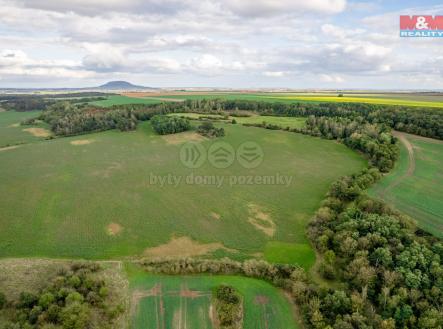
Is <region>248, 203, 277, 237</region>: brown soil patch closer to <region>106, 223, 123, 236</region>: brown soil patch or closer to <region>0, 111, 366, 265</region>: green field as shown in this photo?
<region>0, 111, 366, 265</region>: green field

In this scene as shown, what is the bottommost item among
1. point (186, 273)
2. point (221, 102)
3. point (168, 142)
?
point (186, 273)

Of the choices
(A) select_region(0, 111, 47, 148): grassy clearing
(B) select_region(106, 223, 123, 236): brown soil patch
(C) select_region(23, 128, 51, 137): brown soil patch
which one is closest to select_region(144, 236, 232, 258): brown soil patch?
(B) select_region(106, 223, 123, 236): brown soil patch

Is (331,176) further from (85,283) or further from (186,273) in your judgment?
(85,283)

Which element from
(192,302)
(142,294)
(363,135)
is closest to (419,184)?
(363,135)

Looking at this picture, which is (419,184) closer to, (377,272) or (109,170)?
(377,272)

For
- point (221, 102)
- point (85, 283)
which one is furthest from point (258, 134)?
point (85, 283)

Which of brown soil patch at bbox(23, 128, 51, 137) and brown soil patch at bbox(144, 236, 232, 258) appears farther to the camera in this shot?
brown soil patch at bbox(23, 128, 51, 137)

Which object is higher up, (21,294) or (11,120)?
(11,120)
